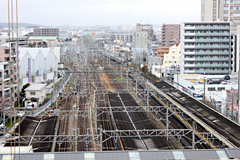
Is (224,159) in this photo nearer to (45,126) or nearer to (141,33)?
(45,126)

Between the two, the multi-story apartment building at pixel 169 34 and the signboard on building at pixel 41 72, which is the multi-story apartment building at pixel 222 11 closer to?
the multi-story apartment building at pixel 169 34

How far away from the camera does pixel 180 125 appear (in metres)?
9.55

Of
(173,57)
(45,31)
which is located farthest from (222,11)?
(45,31)

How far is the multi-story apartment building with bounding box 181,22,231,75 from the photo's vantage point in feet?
54.0

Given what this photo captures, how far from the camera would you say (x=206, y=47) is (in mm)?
16578

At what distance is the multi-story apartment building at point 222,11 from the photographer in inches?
852

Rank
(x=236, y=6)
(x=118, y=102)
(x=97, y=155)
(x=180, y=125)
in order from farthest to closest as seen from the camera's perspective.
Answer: (x=236, y=6)
(x=118, y=102)
(x=180, y=125)
(x=97, y=155)

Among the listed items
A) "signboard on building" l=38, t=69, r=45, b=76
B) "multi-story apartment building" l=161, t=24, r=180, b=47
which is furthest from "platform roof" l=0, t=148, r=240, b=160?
"multi-story apartment building" l=161, t=24, r=180, b=47

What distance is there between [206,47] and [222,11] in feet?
24.0

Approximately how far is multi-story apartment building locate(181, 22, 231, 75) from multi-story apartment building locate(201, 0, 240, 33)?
404 cm

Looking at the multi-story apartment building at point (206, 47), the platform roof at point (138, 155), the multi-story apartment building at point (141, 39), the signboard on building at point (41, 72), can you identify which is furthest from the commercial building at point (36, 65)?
the multi-story apartment building at point (141, 39)

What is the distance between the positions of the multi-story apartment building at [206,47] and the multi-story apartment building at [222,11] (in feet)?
13.3

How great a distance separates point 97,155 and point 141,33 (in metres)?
31.0

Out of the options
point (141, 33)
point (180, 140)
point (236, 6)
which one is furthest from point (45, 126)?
point (141, 33)
